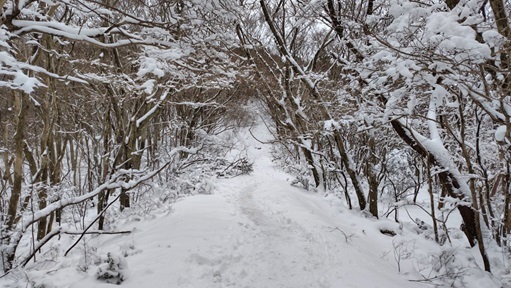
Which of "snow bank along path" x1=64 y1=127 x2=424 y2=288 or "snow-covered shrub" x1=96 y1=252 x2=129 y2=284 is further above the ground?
"snow-covered shrub" x1=96 y1=252 x2=129 y2=284

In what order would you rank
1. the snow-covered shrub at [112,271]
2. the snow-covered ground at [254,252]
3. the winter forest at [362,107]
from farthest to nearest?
the snow-covered ground at [254,252]
the snow-covered shrub at [112,271]
the winter forest at [362,107]

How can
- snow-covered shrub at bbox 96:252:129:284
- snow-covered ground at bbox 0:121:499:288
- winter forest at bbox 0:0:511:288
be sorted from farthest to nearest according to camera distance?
snow-covered ground at bbox 0:121:499:288
snow-covered shrub at bbox 96:252:129:284
winter forest at bbox 0:0:511:288

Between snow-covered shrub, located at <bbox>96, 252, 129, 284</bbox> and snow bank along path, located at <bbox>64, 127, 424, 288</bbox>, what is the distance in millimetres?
84

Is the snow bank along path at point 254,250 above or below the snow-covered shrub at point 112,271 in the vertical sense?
below

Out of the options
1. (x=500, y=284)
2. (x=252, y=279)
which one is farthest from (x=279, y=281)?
(x=500, y=284)

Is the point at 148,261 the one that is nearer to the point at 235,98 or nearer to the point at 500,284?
the point at 500,284

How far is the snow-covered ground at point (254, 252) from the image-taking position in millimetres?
3516

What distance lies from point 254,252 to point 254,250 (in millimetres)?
70

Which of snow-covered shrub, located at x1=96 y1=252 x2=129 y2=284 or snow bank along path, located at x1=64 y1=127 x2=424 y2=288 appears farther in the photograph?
snow bank along path, located at x1=64 y1=127 x2=424 y2=288

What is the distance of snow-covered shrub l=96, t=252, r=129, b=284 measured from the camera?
324 centimetres

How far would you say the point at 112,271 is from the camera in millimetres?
3260

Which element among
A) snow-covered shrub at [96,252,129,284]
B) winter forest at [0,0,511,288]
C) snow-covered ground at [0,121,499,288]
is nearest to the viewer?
winter forest at [0,0,511,288]

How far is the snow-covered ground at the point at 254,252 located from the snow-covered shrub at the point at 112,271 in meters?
0.07

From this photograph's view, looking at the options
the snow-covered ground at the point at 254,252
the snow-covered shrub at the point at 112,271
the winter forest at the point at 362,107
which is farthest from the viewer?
the snow-covered ground at the point at 254,252
